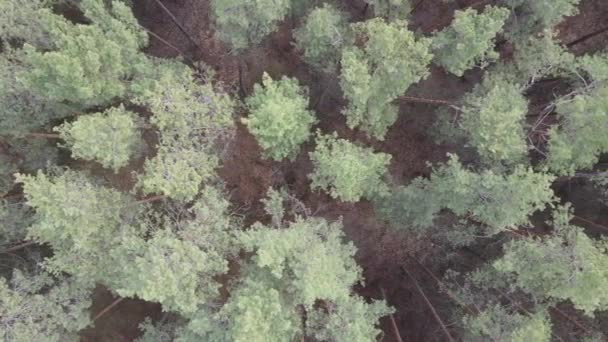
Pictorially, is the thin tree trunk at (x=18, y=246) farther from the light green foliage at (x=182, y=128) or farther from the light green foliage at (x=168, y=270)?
the light green foliage at (x=182, y=128)

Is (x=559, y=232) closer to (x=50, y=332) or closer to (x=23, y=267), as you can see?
(x=50, y=332)

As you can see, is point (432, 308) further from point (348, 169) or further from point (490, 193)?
point (348, 169)

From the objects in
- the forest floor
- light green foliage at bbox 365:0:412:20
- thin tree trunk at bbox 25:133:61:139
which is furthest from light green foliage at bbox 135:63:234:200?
light green foliage at bbox 365:0:412:20

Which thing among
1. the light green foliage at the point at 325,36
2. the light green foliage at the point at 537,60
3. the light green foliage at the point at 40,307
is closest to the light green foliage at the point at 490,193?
the light green foliage at the point at 537,60

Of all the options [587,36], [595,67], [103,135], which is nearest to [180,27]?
[103,135]

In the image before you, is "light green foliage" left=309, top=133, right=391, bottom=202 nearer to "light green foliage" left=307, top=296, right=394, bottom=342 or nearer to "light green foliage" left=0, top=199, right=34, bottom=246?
"light green foliage" left=307, top=296, right=394, bottom=342

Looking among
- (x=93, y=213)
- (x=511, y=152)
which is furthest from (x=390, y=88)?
(x=93, y=213)
